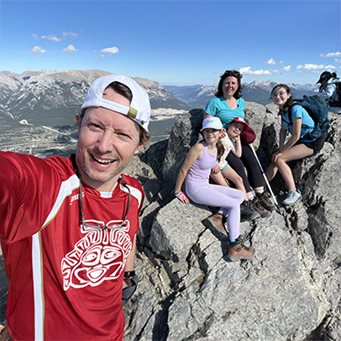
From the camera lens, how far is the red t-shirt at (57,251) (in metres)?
2.38

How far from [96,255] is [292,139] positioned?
7.51 meters

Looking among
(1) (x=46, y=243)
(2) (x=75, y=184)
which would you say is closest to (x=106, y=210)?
(2) (x=75, y=184)

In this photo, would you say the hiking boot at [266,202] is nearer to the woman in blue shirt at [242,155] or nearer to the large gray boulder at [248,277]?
the woman in blue shirt at [242,155]

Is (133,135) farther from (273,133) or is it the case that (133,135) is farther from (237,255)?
(273,133)

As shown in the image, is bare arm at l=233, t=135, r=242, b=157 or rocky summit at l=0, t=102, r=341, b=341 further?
bare arm at l=233, t=135, r=242, b=157

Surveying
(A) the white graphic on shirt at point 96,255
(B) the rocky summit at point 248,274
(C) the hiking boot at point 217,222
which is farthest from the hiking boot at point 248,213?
(A) the white graphic on shirt at point 96,255

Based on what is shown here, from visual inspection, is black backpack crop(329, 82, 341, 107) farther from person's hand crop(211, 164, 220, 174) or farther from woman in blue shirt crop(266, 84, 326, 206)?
person's hand crop(211, 164, 220, 174)

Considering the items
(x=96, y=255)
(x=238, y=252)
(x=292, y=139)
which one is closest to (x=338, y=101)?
(x=292, y=139)

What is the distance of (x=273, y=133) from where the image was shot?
10617 mm

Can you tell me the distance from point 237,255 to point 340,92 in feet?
32.0

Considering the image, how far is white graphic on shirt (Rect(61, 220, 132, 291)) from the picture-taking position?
2736mm

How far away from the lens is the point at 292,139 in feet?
28.0

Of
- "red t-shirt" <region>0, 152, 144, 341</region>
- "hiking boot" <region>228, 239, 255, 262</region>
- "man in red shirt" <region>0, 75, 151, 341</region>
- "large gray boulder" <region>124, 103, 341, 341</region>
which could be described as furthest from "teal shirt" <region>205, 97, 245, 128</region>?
"red t-shirt" <region>0, 152, 144, 341</region>

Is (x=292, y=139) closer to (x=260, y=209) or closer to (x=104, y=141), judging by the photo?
(x=260, y=209)
